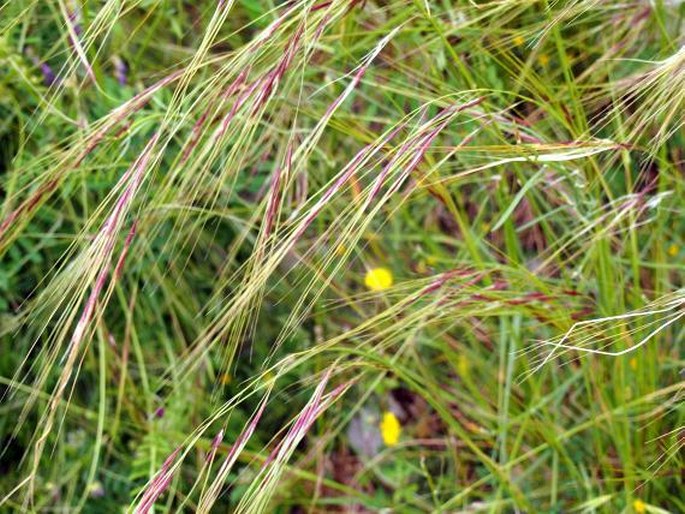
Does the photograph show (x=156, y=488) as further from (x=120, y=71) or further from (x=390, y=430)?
(x=120, y=71)

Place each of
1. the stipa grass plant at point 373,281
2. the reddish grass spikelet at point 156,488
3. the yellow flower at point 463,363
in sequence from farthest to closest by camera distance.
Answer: the yellow flower at point 463,363 → the stipa grass plant at point 373,281 → the reddish grass spikelet at point 156,488

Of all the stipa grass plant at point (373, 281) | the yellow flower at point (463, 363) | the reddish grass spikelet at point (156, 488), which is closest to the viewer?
the reddish grass spikelet at point (156, 488)

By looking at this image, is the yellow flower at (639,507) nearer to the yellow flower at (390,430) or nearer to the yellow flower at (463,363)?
the yellow flower at (463,363)

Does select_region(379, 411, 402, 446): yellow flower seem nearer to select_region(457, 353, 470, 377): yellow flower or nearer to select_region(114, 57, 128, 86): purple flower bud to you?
select_region(457, 353, 470, 377): yellow flower

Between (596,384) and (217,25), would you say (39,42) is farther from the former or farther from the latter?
(596,384)

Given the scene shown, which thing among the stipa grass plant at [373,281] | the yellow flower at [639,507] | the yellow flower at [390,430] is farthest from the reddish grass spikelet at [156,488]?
the yellow flower at [390,430]

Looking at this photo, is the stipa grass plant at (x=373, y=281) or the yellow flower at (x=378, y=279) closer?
the stipa grass plant at (x=373, y=281)

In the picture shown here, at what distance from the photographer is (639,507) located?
132 centimetres

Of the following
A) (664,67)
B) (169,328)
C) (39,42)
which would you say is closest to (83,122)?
(39,42)

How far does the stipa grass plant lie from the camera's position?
1.28 metres

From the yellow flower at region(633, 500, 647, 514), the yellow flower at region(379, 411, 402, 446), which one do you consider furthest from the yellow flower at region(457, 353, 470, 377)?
the yellow flower at region(633, 500, 647, 514)

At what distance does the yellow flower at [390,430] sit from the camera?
1678 mm

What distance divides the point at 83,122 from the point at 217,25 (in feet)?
1.88

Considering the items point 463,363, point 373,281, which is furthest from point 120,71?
point 463,363
